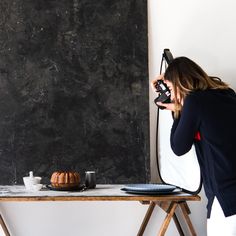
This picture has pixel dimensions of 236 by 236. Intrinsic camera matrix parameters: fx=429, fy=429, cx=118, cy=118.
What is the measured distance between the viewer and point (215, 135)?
1948mm

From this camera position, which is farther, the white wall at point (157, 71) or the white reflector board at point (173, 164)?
the white wall at point (157, 71)

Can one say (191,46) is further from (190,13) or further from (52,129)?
(52,129)

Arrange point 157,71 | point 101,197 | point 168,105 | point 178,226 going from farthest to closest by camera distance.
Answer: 1. point 157,71
2. point 178,226
3. point 168,105
4. point 101,197

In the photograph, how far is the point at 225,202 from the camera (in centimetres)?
190

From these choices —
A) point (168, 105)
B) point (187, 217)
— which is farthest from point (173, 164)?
point (168, 105)

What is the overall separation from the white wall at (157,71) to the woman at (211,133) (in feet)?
2.81

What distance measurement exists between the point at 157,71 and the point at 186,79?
864mm

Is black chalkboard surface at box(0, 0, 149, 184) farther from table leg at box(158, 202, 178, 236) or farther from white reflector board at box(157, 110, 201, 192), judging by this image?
table leg at box(158, 202, 178, 236)

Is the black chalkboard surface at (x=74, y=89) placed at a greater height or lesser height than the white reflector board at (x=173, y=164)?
greater

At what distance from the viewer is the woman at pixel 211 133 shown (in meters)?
1.92

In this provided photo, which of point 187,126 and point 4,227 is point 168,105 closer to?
point 187,126

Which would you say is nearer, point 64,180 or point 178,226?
point 64,180

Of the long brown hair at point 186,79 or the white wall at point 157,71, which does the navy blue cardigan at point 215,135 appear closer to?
the long brown hair at point 186,79

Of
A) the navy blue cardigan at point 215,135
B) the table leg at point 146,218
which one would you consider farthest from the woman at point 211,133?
the table leg at point 146,218
